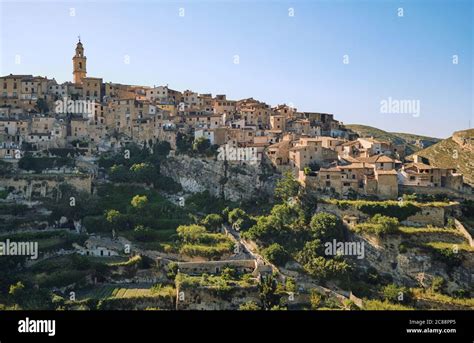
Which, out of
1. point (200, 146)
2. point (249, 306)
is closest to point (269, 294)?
point (249, 306)

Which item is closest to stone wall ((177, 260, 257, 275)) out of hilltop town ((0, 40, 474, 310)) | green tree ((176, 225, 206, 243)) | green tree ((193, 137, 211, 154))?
hilltop town ((0, 40, 474, 310))

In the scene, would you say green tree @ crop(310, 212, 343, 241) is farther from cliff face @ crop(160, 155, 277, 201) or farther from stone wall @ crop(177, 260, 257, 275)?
cliff face @ crop(160, 155, 277, 201)

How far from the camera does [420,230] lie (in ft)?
76.5

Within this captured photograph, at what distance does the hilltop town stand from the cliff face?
73 mm

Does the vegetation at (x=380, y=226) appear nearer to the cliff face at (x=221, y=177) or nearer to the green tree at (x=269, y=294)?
the green tree at (x=269, y=294)

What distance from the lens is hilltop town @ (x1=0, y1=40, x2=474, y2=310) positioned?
2105 centimetres

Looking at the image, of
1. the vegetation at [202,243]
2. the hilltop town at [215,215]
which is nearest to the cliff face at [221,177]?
the hilltop town at [215,215]

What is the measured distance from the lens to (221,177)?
97.1 ft

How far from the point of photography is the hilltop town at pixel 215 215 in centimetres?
2105

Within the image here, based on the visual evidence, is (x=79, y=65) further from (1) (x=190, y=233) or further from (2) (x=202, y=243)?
(2) (x=202, y=243)

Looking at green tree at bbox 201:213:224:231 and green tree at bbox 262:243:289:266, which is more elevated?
green tree at bbox 201:213:224:231
